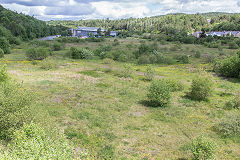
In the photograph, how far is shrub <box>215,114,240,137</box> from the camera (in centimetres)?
1448

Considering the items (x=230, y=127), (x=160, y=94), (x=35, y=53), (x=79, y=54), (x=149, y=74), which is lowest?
(x=230, y=127)

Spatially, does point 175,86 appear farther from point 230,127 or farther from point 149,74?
point 230,127

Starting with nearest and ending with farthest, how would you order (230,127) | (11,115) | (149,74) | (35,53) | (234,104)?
1. (11,115)
2. (230,127)
3. (234,104)
4. (149,74)
5. (35,53)

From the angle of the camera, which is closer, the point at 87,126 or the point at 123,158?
the point at 123,158

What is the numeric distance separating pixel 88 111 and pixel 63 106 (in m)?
2.88

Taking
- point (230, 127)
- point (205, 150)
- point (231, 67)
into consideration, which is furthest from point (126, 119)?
point (231, 67)

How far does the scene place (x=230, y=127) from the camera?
48.0 ft

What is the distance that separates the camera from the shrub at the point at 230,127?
1448cm

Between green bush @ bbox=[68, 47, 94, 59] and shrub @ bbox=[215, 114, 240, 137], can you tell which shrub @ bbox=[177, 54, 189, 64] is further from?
shrub @ bbox=[215, 114, 240, 137]

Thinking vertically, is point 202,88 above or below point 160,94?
above

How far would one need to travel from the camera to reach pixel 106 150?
11891mm

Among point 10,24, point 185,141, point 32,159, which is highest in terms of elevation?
point 10,24

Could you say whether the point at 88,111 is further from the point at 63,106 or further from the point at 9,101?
the point at 9,101

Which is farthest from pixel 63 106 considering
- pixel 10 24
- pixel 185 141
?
pixel 10 24
